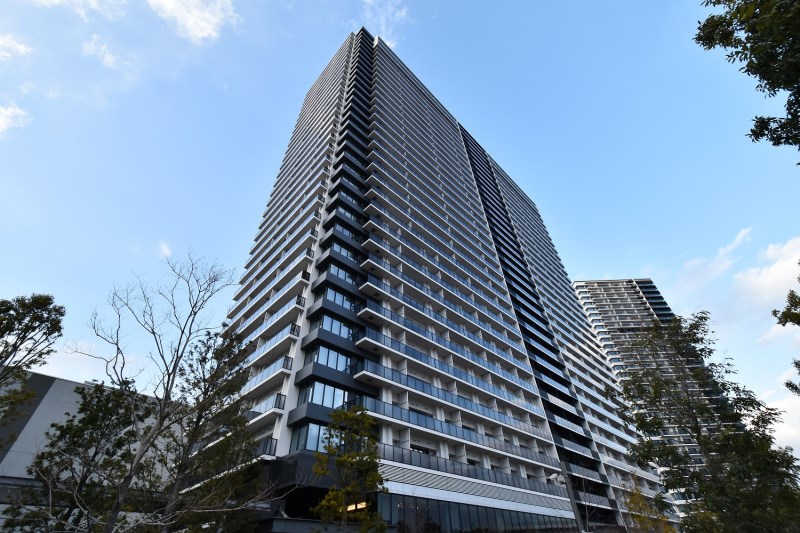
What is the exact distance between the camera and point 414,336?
35625 mm

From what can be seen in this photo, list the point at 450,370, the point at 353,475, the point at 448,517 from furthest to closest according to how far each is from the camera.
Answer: the point at 450,370 → the point at 448,517 → the point at 353,475

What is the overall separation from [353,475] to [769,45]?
61.4 ft

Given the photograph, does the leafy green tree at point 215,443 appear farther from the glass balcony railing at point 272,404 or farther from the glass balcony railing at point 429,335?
the glass balcony railing at point 429,335

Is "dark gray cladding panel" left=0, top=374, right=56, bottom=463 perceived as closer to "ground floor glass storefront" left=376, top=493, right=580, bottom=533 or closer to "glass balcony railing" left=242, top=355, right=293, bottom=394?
"glass balcony railing" left=242, top=355, right=293, bottom=394

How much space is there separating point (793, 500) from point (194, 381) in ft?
85.5

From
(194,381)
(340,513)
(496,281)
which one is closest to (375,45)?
(496,281)

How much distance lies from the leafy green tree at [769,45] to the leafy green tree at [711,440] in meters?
14.4

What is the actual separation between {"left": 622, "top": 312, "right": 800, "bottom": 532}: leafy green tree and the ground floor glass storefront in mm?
12176

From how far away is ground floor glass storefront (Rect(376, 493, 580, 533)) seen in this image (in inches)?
906

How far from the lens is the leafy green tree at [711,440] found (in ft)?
54.7

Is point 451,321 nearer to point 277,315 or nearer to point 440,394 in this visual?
point 440,394

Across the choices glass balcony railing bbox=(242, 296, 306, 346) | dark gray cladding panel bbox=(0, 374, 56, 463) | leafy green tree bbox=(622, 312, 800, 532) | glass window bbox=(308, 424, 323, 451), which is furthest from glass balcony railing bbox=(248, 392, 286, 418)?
leafy green tree bbox=(622, 312, 800, 532)

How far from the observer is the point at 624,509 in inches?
1818

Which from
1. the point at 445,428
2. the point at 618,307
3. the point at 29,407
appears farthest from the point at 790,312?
the point at 618,307
